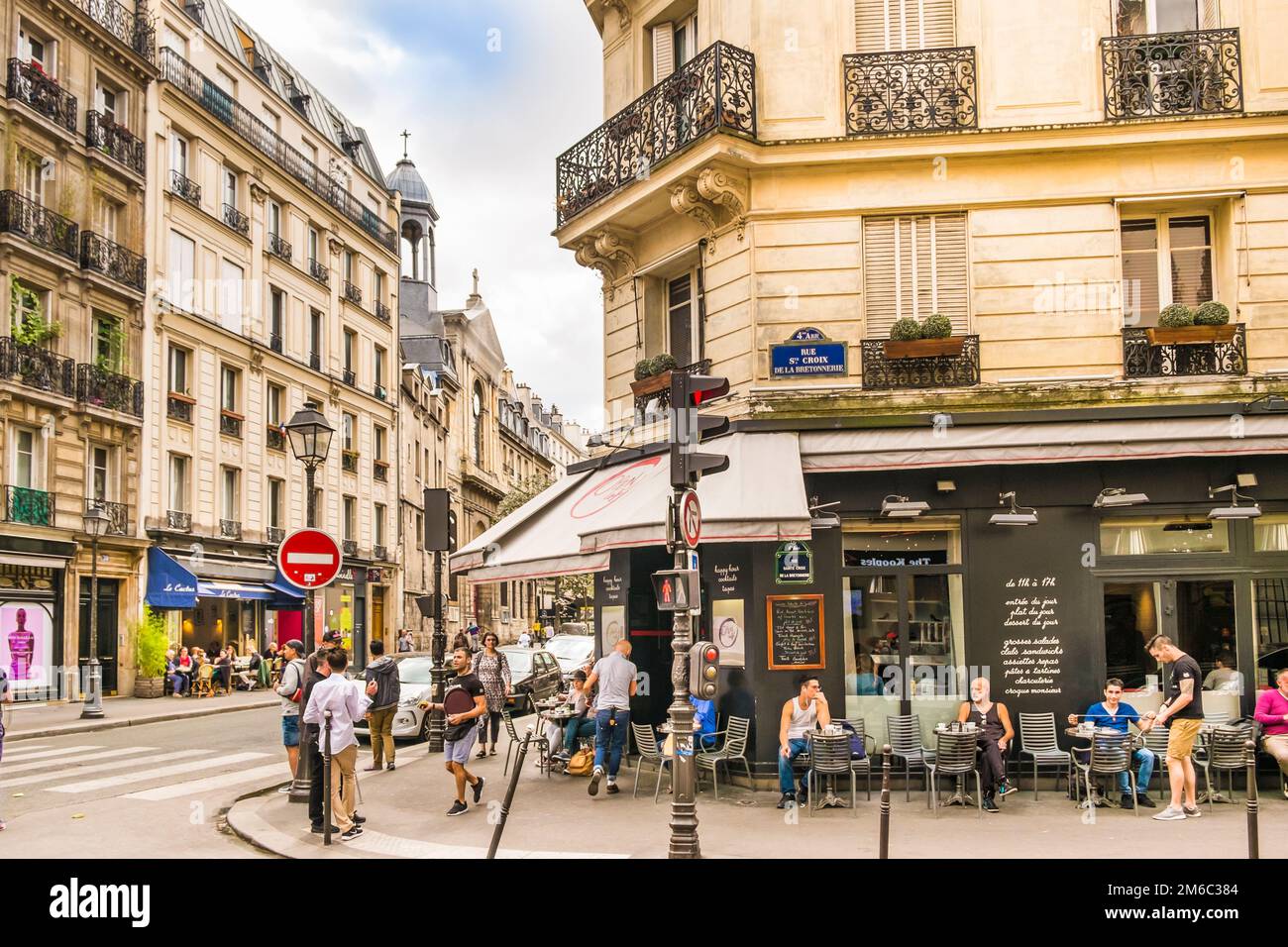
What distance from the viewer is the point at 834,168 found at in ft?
45.0

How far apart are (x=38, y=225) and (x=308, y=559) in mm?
20708

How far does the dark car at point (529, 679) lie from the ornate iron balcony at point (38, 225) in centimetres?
1525

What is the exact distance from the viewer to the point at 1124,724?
1215 cm

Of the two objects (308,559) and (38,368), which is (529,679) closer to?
(308,559)

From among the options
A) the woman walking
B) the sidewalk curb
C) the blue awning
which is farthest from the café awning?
the blue awning

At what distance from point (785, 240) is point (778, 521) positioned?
3956 mm

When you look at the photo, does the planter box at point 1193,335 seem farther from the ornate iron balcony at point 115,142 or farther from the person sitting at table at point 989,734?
the ornate iron balcony at point 115,142

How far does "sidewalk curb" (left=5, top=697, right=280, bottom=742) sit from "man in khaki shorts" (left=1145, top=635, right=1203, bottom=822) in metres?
18.2

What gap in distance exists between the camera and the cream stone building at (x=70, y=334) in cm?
2717

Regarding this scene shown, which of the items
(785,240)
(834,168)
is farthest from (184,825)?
(834,168)

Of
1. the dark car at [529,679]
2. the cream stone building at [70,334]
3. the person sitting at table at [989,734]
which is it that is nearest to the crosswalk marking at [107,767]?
the dark car at [529,679]

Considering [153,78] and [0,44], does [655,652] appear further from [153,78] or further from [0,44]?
[153,78]

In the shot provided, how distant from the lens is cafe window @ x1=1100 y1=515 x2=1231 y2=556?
13.0 m

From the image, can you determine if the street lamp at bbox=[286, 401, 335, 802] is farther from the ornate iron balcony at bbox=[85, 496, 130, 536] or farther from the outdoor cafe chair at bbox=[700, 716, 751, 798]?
the ornate iron balcony at bbox=[85, 496, 130, 536]
